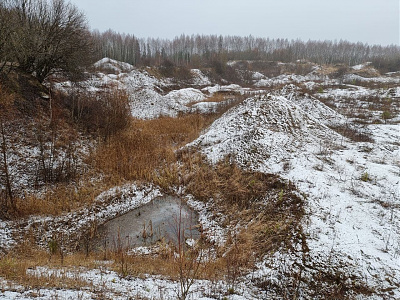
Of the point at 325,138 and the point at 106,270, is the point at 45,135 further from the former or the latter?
the point at 325,138

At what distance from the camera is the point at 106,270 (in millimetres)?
4387

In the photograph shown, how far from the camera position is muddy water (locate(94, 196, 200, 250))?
6219 mm

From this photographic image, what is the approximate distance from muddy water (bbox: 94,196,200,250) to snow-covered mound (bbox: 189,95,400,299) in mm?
2751

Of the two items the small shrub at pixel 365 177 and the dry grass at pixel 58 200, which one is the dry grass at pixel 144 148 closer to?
the dry grass at pixel 58 200

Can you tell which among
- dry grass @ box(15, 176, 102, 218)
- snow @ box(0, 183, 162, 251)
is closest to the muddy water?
snow @ box(0, 183, 162, 251)

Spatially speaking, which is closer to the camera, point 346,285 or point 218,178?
point 346,285

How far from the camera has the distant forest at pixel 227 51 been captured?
65250 mm

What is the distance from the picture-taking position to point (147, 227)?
22.5ft

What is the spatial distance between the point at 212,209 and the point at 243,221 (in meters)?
1.30

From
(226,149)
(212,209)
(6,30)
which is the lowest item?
(212,209)

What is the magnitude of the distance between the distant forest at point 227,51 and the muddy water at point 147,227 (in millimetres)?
58381

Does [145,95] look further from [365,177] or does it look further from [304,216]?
[304,216]

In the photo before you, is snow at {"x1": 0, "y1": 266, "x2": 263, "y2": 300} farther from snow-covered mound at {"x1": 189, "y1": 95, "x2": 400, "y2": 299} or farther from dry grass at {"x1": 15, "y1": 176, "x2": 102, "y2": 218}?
dry grass at {"x1": 15, "y1": 176, "x2": 102, "y2": 218}

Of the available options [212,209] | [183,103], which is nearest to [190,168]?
[212,209]
